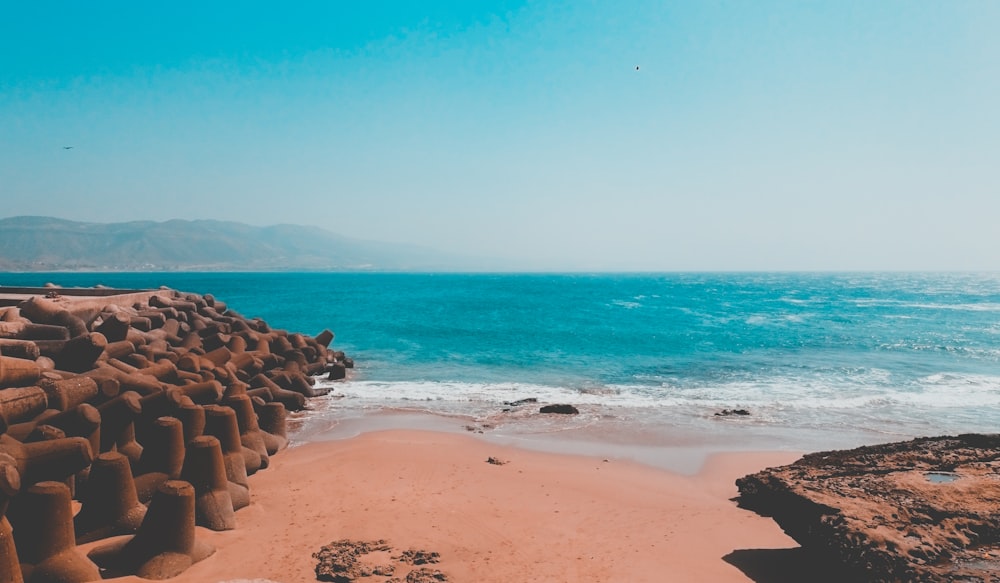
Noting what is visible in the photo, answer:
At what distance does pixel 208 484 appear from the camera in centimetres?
760

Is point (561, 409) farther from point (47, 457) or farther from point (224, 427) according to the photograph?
point (47, 457)

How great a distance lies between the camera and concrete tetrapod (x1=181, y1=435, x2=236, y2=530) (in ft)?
24.6

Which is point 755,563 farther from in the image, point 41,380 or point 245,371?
point 245,371

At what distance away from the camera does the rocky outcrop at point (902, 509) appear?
549cm

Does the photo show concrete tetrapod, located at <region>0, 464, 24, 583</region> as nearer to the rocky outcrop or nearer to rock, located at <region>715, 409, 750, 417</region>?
the rocky outcrop

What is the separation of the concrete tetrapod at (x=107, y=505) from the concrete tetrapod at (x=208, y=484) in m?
0.68

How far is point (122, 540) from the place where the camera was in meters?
6.69

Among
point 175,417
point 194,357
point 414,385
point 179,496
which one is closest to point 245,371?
point 194,357

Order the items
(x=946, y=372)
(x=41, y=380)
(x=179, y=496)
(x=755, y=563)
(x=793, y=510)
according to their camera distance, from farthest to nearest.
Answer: (x=946, y=372) → (x=41, y=380) → (x=755, y=563) → (x=793, y=510) → (x=179, y=496)

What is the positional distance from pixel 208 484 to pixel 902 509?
27.4ft

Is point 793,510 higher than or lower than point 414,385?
higher

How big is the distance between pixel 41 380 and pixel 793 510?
34.9 feet

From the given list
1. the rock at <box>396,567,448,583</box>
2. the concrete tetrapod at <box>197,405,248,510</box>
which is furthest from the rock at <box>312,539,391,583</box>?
the concrete tetrapod at <box>197,405,248,510</box>

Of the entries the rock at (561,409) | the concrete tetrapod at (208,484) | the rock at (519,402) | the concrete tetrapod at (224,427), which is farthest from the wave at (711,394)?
the concrete tetrapod at (208,484)
